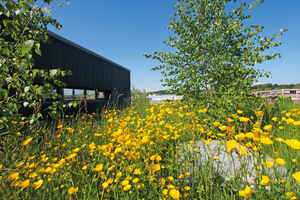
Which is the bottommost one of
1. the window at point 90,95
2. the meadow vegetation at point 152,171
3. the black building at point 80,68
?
the meadow vegetation at point 152,171

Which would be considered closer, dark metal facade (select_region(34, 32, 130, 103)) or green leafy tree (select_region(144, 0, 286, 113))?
green leafy tree (select_region(144, 0, 286, 113))

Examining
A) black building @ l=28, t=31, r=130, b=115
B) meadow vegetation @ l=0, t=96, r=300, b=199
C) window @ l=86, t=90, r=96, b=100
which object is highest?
black building @ l=28, t=31, r=130, b=115

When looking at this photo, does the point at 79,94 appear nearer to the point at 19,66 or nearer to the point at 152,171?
the point at 19,66

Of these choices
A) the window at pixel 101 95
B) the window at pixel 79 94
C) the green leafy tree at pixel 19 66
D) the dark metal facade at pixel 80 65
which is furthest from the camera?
the window at pixel 101 95

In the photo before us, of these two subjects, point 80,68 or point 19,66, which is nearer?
point 19,66

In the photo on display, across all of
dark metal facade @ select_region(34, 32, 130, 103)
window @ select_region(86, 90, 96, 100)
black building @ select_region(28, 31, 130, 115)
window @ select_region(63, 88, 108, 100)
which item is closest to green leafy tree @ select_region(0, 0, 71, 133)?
black building @ select_region(28, 31, 130, 115)

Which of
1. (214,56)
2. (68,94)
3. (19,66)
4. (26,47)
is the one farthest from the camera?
(68,94)

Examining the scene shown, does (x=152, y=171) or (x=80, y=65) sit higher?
(x=80, y=65)

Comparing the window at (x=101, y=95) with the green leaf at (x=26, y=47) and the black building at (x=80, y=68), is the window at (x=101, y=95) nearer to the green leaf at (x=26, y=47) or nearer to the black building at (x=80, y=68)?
the black building at (x=80, y=68)

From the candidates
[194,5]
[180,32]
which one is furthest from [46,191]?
[194,5]

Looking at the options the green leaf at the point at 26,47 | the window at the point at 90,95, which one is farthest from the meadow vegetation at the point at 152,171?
the window at the point at 90,95

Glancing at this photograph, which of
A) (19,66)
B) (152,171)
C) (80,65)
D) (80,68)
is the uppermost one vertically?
(80,65)

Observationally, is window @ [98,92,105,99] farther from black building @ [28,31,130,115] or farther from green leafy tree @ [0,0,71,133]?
green leafy tree @ [0,0,71,133]

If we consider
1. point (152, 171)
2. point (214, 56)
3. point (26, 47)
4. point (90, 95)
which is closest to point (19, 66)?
point (26, 47)
